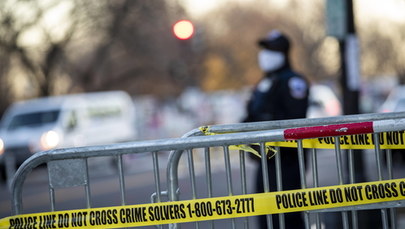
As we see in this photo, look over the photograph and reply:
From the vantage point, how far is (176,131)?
1093 inches

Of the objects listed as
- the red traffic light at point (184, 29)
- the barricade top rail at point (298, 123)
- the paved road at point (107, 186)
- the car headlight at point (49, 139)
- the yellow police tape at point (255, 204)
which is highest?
the red traffic light at point (184, 29)

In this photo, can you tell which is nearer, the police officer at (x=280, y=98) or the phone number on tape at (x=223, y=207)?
the phone number on tape at (x=223, y=207)

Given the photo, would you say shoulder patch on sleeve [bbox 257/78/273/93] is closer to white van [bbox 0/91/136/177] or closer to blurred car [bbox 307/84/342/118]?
white van [bbox 0/91/136/177]

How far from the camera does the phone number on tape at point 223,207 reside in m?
3.76

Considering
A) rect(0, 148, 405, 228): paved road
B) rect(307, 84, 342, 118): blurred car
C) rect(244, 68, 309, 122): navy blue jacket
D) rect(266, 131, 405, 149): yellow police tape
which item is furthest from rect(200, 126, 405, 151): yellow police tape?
rect(307, 84, 342, 118): blurred car

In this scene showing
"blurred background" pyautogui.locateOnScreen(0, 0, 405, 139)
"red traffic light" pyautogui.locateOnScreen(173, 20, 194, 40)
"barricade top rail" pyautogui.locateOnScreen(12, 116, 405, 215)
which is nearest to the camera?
"barricade top rail" pyautogui.locateOnScreen(12, 116, 405, 215)

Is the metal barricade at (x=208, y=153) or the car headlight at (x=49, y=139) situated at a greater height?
the car headlight at (x=49, y=139)

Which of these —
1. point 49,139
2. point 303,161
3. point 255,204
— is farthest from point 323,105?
point 255,204

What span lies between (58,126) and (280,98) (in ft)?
44.2

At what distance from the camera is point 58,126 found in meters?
18.4

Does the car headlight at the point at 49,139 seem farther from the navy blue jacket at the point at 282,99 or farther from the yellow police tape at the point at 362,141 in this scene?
the yellow police tape at the point at 362,141

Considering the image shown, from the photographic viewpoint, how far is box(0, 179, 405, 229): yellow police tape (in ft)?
12.3

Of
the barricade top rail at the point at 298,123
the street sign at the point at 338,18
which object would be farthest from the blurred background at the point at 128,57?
the barricade top rail at the point at 298,123

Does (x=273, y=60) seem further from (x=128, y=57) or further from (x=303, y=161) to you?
(x=128, y=57)
